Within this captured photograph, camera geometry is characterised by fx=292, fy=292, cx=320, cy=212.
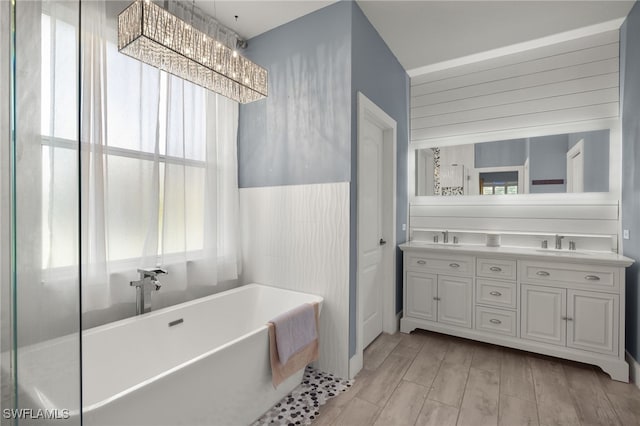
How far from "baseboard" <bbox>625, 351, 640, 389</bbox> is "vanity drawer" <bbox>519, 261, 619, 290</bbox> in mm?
548

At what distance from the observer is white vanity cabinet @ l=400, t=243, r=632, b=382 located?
225 centimetres

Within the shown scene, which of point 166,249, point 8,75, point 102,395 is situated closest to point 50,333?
point 8,75

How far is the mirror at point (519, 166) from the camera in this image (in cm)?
268

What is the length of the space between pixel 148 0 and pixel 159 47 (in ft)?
0.64

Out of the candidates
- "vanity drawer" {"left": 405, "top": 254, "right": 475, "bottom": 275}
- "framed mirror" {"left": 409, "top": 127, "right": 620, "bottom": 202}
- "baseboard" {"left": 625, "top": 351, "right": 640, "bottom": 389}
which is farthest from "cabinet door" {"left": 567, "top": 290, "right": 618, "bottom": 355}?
"framed mirror" {"left": 409, "top": 127, "right": 620, "bottom": 202}

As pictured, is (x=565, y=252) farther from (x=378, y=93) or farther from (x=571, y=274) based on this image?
(x=378, y=93)

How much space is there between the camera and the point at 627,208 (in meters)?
2.41

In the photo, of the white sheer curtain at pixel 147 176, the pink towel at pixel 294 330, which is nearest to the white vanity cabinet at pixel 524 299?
the pink towel at pixel 294 330

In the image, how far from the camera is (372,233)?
284 cm

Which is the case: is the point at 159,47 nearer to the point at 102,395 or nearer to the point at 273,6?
the point at 273,6

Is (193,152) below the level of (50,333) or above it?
above

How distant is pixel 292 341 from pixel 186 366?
2.34ft

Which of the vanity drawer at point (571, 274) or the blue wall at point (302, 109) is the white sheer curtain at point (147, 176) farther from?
the vanity drawer at point (571, 274)

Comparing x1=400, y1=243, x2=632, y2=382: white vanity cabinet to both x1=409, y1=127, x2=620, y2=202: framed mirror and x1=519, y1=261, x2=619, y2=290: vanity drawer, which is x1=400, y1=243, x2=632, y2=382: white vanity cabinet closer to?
x1=519, y1=261, x2=619, y2=290: vanity drawer
